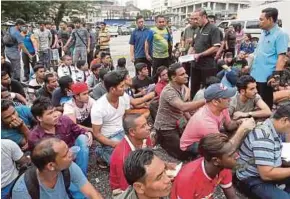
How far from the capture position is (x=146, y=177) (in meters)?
1.94

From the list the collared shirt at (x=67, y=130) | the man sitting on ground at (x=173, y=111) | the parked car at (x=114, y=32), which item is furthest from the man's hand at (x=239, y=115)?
the parked car at (x=114, y=32)

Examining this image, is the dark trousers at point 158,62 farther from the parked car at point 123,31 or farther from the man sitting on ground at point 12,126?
the parked car at point 123,31

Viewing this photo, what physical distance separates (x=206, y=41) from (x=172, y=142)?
2.02 m

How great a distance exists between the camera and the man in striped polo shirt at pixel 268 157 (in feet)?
8.95

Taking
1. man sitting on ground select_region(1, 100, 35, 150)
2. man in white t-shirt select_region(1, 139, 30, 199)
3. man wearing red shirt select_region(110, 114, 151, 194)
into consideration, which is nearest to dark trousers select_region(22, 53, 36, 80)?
man sitting on ground select_region(1, 100, 35, 150)

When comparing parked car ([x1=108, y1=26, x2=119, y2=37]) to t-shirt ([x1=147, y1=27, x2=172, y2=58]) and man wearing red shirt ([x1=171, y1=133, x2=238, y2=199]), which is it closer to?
t-shirt ([x1=147, y1=27, x2=172, y2=58])

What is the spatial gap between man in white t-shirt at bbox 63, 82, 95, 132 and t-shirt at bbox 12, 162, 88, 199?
137cm

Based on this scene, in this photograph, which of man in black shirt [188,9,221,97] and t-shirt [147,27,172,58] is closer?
man in black shirt [188,9,221,97]

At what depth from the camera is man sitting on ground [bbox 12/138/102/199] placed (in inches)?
87.7

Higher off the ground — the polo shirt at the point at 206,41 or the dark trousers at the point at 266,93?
the polo shirt at the point at 206,41

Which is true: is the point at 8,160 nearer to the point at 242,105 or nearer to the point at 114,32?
the point at 242,105

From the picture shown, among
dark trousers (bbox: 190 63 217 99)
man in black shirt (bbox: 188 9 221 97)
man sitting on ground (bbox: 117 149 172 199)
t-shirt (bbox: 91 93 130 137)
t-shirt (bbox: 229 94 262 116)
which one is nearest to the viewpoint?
man sitting on ground (bbox: 117 149 172 199)

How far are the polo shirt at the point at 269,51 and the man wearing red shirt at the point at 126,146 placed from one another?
8.04 ft

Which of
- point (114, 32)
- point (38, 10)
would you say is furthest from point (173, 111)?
point (114, 32)
